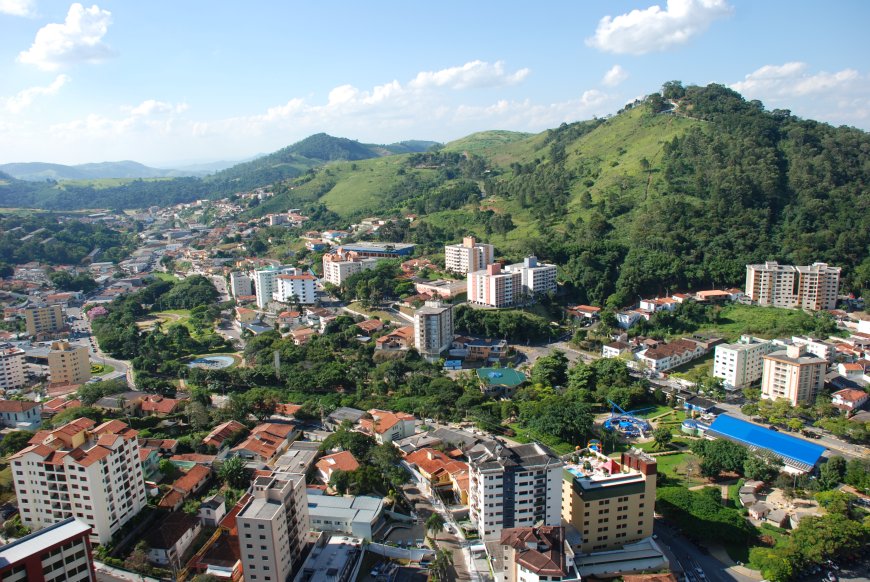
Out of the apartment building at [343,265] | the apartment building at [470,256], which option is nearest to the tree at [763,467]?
the apartment building at [470,256]

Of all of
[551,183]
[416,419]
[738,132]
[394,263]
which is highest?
[738,132]

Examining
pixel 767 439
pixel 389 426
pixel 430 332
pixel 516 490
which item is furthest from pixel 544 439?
pixel 430 332

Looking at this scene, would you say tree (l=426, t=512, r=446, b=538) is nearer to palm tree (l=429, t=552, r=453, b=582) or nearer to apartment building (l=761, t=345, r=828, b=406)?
palm tree (l=429, t=552, r=453, b=582)

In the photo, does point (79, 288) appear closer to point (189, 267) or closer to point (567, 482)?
point (189, 267)

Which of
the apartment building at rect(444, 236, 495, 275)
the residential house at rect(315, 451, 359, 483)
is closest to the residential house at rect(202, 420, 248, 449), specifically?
the residential house at rect(315, 451, 359, 483)

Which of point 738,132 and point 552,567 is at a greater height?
point 738,132

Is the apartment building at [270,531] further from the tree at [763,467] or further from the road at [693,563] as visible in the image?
the tree at [763,467]

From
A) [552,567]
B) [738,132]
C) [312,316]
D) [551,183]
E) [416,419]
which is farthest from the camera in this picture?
[551,183]

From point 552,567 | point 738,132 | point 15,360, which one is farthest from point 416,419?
point 738,132
